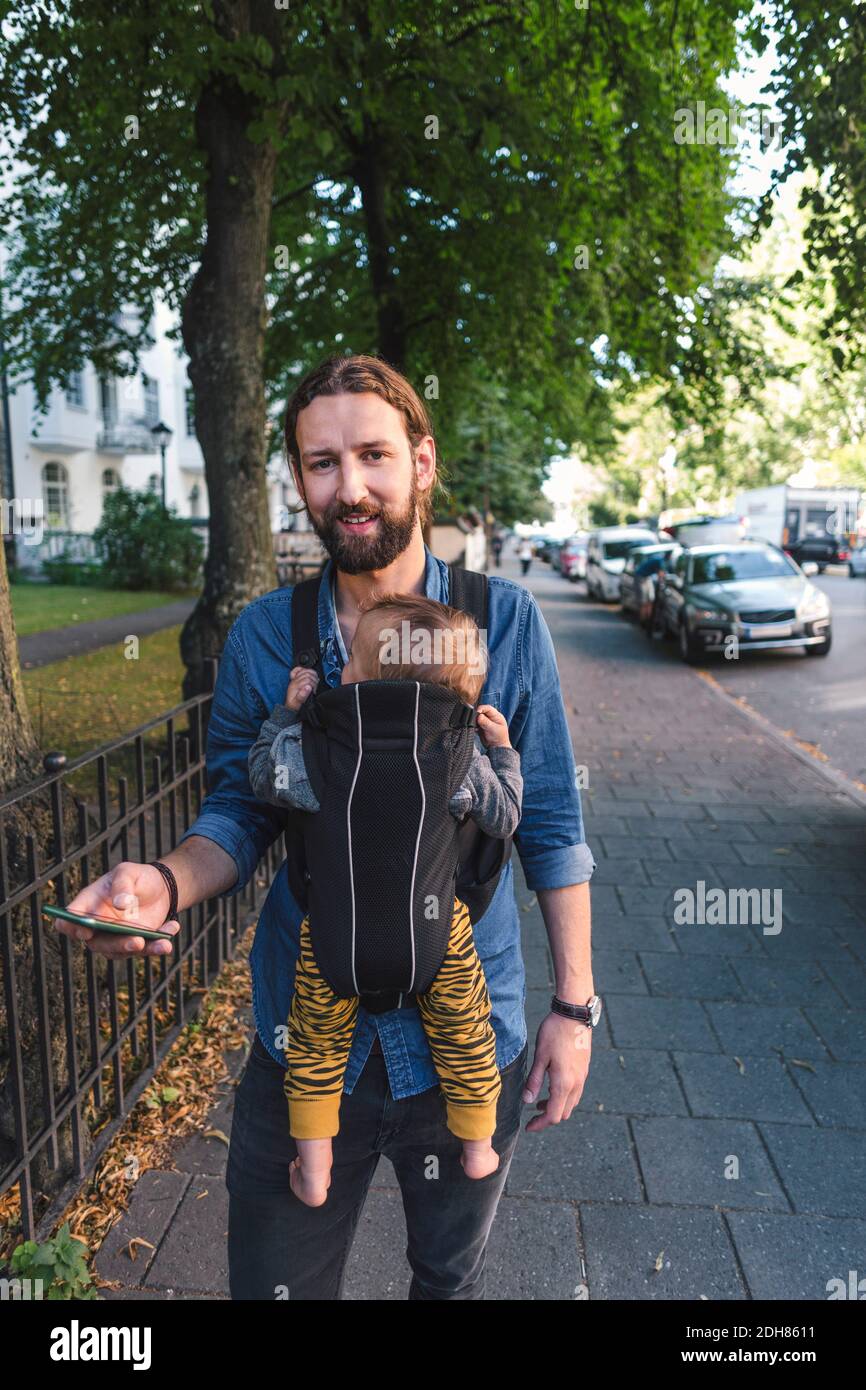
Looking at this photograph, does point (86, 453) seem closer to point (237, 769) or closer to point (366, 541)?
point (237, 769)

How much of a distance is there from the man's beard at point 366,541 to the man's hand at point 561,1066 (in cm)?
90

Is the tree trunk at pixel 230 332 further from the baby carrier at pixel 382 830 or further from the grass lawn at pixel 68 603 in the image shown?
the grass lawn at pixel 68 603

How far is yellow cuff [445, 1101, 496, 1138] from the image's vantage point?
1807 millimetres

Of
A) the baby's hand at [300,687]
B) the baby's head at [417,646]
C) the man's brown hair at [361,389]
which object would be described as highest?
the man's brown hair at [361,389]

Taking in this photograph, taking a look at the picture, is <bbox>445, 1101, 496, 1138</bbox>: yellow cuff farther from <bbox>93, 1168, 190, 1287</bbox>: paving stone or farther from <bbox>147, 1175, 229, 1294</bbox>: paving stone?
<bbox>93, 1168, 190, 1287</bbox>: paving stone

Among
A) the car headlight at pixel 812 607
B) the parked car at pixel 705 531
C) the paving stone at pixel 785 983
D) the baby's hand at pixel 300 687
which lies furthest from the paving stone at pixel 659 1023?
the parked car at pixel 705 531

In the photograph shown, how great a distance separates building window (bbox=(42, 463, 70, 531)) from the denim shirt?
35.1 m

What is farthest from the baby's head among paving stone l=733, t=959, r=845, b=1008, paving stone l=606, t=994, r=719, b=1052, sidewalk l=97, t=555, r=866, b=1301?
paving stone l=733, t=959, r=845, b=1008

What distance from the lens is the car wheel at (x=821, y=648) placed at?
16.0 metres

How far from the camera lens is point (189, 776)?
4.36m

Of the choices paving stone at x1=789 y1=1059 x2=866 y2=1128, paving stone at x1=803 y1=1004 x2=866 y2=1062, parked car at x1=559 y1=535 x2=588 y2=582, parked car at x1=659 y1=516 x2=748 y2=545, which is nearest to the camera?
paving stone at x1=789 y1=1059 x2=866 y2=1128

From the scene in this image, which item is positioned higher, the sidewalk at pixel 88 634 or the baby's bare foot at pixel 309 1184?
the baby's bare foot at pixel 309 1184
